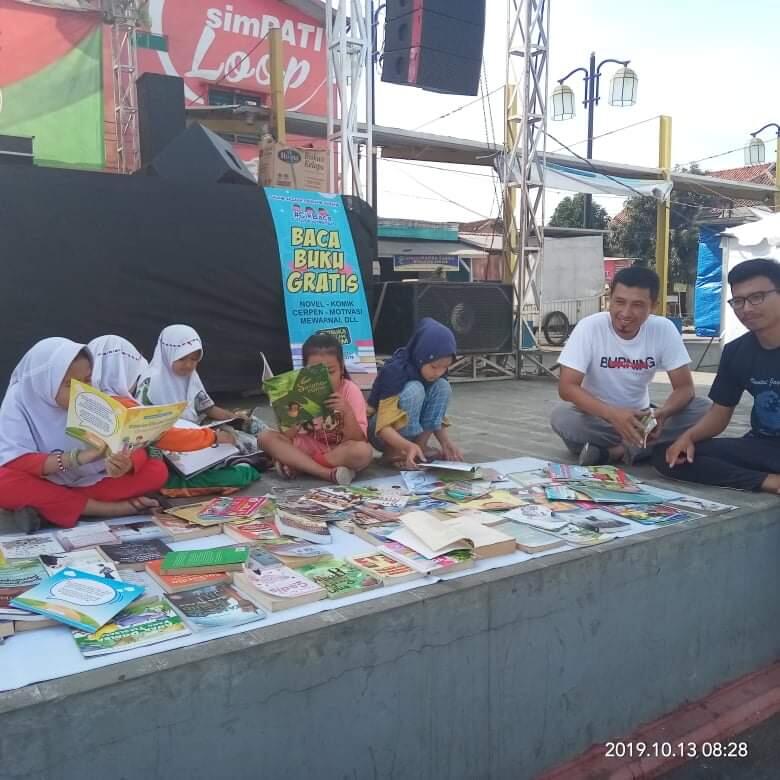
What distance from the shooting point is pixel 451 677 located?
1.67m

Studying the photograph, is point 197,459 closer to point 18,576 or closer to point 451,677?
point 18,576

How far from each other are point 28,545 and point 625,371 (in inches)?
95.6

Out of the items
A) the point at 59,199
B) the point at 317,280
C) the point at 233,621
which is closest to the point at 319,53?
the point at 317,280

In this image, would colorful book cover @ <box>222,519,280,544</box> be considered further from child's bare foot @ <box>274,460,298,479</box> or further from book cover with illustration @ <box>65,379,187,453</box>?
child's bare foot @ <box>274,460,298,479</box>

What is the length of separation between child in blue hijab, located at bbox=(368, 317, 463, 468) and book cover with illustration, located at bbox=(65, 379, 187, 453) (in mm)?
1099

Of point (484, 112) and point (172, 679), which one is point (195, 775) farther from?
point (484, 112)

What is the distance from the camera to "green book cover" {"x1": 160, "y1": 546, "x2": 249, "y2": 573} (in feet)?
5.94

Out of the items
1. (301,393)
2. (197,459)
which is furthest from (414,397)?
(197,459)

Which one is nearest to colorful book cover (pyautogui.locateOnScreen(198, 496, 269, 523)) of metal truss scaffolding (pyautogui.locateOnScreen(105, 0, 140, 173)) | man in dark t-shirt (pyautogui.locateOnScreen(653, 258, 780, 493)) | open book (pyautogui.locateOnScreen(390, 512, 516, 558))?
open book (pyautogui.locateOnScreen(390, 512, 516, 558))

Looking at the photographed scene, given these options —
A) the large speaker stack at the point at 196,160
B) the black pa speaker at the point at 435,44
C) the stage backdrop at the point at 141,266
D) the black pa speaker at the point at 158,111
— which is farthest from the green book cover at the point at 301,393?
the black pa speaker at the point at 435,44

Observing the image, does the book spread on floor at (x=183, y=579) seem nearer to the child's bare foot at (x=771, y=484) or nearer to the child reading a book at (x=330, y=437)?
the child reading a book at (x=330, y=437)

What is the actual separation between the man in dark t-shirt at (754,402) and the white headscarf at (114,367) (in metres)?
2.31

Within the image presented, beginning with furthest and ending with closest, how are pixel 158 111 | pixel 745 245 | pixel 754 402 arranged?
pixel 745 245
pixel 158 111
pixel 754 402

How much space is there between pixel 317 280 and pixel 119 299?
4.83 ft
